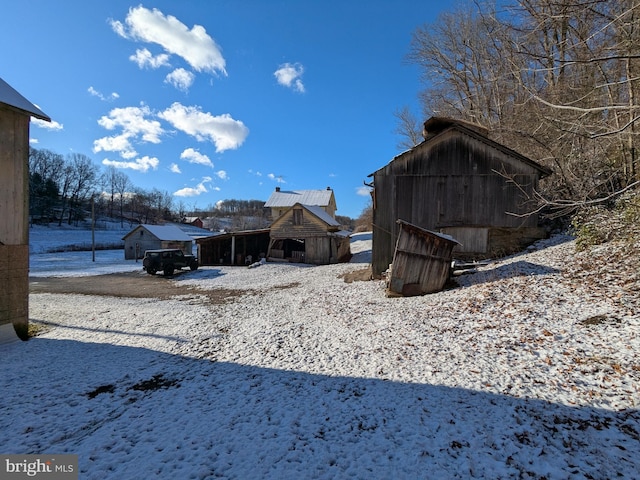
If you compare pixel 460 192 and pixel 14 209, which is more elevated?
pixel 460 192

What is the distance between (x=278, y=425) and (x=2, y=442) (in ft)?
11.2

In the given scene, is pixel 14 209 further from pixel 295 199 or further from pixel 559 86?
pixel 295 199

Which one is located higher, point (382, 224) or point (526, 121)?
point (526, 121)

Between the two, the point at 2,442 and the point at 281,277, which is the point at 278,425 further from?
the point at 281,277

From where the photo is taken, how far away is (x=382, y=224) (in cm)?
1469

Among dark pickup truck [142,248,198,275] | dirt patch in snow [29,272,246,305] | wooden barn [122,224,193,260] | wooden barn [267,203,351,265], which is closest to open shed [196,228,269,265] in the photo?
wooden barn [267,203,351,265]

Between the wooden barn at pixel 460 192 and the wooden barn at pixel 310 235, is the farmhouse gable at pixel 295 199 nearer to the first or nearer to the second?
the wooden barn at pixel 310 235

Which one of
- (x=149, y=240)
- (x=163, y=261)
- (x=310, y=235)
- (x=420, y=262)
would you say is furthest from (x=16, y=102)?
(x=149, y=240)

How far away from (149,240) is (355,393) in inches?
1519

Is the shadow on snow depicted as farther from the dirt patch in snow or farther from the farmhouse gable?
the farmhouse gable

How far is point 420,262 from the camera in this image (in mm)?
10461

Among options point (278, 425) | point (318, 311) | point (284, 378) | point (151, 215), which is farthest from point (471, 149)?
point (151, 215)

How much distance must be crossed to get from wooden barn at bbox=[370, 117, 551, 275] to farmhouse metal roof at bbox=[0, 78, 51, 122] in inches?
495

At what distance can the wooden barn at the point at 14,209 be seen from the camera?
757 centimetres
